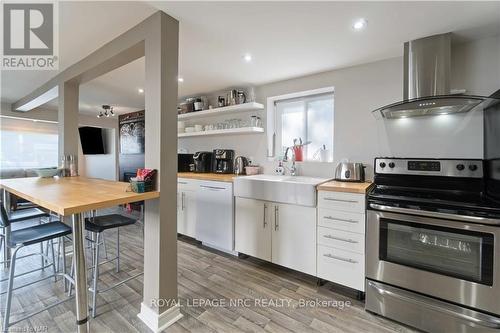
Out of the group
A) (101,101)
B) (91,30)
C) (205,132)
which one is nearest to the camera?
(91,30)

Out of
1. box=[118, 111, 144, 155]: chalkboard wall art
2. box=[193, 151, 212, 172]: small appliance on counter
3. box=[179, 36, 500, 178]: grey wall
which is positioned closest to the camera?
box=[179, 36, 500, 178]: grey wall

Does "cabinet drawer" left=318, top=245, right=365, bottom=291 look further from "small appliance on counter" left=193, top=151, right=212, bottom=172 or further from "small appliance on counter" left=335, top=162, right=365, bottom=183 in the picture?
"small appliance on counter" left=193, top=151, right=212, bottom=172

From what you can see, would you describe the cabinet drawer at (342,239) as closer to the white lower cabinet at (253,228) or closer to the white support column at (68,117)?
the white lower cabinet at (253,228)

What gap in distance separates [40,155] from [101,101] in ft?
8.24

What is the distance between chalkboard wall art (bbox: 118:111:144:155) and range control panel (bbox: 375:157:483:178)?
14.0ft

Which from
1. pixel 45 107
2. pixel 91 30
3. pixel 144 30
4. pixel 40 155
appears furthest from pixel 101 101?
pixel 144 30

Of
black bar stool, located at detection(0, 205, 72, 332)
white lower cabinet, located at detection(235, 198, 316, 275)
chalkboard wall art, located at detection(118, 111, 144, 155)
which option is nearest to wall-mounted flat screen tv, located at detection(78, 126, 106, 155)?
chalkboard wall art, located at detection(118, 111, 144, 155)

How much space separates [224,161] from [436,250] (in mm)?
2430

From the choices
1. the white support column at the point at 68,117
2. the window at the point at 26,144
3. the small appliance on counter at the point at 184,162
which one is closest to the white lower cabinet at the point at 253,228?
the small appliance on counter at the point at 184,162

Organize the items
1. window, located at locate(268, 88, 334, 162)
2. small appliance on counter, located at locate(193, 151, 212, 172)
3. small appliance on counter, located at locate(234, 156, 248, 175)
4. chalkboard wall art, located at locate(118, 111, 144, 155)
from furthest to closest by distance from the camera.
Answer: chalkboard wall art, located at locate(118, 111, 144, 155)
small appliance on counter, located at locate(193, 151, 212, 172)
small appliance on counter, located at locate(234, 156, 248, 175)
window, located at locate(268, 88, 334, 162)

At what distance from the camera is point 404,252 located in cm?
163

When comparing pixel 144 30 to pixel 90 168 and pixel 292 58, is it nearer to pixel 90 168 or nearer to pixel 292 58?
pixel 292 58

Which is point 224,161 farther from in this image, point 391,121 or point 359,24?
point 359,24

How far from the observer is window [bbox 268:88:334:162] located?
2679 mm
